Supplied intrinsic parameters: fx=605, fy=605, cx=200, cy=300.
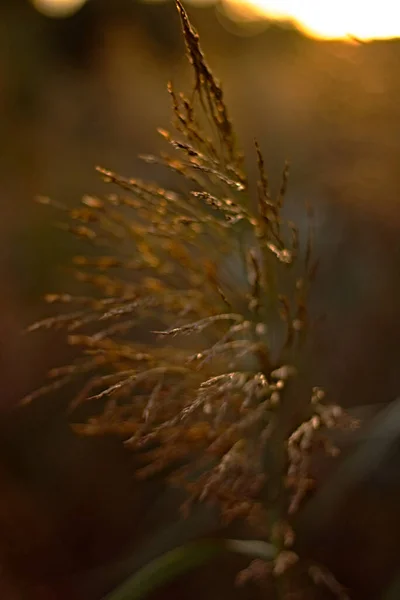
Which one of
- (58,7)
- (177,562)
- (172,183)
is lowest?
(177,562)

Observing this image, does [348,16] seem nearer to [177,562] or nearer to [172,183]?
[177,562]

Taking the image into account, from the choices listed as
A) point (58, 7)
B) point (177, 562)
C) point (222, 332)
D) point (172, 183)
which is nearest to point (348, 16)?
point (222, 332)

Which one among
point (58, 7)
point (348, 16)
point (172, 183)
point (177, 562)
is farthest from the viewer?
point (58, 7)

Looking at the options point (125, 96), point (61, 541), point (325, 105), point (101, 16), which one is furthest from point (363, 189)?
point (101, 16)

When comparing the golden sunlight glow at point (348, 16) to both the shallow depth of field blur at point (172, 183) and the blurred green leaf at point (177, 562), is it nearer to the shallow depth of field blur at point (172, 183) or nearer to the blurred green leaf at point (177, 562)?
the shallow depth of field blur at point (172, 183)

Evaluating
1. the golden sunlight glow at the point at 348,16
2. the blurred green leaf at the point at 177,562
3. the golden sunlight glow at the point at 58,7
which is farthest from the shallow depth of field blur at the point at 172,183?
the blurred green leaf at the point at 177,562

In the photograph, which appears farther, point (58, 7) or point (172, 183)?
point (58, 7)
